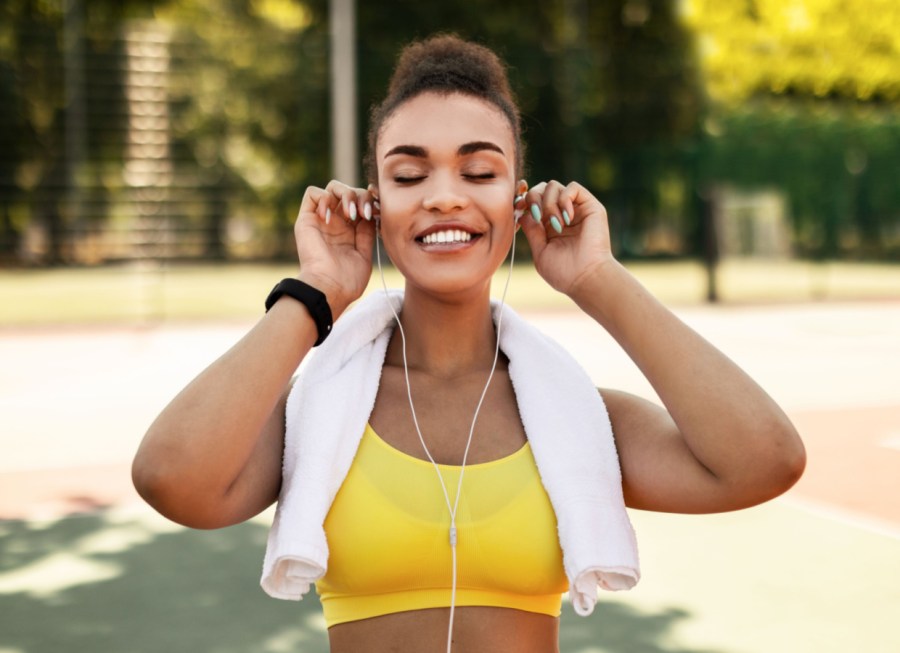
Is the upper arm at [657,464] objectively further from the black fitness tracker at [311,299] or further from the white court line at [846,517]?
the white court line at [846,517]

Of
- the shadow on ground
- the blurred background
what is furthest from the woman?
the shadow on ground

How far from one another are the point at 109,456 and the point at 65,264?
1495 cm

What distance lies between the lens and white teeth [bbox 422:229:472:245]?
2.20m

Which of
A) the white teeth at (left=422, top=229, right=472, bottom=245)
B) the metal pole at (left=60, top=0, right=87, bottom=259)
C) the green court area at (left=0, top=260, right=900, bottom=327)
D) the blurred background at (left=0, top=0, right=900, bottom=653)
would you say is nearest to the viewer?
the white teeth at (left=422, top=229, right=472, bottom=245)

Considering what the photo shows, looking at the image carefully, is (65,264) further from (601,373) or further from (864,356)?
(864,356)

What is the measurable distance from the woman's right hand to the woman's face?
0.14 metres

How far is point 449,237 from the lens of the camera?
7.22 feet

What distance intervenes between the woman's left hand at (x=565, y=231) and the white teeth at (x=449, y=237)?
0.24 metres

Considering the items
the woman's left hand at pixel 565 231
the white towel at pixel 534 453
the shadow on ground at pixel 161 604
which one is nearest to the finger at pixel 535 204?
the woman's left hand at pixel 565 231

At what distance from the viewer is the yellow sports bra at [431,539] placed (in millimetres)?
2104

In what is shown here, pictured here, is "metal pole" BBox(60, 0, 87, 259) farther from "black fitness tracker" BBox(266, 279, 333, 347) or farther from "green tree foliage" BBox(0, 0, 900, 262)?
"black fitness tracker" BBox(266, 279, 333, 347)

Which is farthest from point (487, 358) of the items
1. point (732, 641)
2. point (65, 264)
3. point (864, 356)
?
point (65, 264)

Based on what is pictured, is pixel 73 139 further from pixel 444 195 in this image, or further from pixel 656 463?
pixel 656 463

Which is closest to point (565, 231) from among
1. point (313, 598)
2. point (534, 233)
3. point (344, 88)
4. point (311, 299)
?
point (534, 233)
